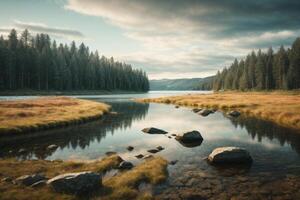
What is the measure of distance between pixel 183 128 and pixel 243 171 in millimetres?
19664

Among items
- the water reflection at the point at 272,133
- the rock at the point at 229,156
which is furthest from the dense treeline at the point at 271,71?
the rock at the point at 229,156

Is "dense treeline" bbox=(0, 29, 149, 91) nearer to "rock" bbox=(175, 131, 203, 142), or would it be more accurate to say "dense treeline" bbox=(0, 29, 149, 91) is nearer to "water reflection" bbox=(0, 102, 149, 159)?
"water reflection" bbox=(0, 102, 149, 159)

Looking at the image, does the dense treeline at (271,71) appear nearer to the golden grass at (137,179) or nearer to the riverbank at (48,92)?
the riverbank at (48,92)

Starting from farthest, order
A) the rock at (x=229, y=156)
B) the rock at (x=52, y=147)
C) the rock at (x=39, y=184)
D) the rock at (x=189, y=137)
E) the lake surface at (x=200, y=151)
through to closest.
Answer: the rock at (x=189, y=137) < the rock at (x=52, y=147) < the rock at (x=229, y=156) < the lake surface at (x=200, y=151) < the rock at (x=39, y=184)

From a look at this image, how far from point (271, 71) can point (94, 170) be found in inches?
5337

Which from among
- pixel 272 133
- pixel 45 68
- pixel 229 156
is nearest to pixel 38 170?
pixel 229 156

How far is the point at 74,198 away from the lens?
543 inches

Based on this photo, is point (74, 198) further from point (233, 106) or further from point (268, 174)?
point (233, 106)

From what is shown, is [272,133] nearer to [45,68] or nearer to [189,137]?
[189,137]

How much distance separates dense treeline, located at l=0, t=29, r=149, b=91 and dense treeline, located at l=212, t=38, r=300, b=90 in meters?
84.4

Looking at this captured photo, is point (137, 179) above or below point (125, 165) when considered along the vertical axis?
below

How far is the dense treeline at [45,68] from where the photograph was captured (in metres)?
109

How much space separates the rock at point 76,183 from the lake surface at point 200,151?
3054 mm

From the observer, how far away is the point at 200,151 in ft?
82.1
